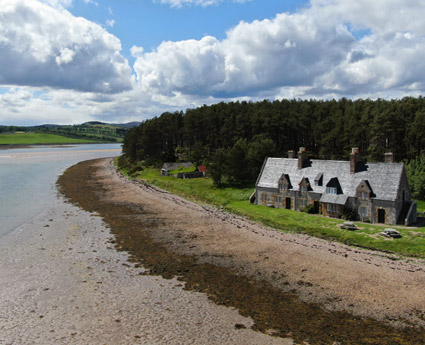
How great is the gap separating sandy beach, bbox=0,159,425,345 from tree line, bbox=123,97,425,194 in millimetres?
31301

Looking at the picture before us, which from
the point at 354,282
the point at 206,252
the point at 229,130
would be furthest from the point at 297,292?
the point at 229,130

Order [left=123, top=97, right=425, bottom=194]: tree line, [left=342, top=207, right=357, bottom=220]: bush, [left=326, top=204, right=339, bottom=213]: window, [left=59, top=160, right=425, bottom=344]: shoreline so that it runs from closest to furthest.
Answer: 1. [left=59, top=160, right=425, bottom=344]: shoreline
2. [left=342, top=207, right=357, bottom=220]: bush
3. [left=326, top=204, right=339, bottom=213]: window
4. [left=123, top=97, right=425, bottom=194]: tree line

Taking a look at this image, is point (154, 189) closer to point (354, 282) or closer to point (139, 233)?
point (139, 233)

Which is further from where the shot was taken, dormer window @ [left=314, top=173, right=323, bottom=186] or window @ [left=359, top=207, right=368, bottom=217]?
dormer window @ [left=314, top=173, right=323, bottom=186]

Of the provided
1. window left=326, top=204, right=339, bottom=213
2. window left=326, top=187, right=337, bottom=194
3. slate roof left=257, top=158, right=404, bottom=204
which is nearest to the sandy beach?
window left=326, top=204, right=339, bottom=213

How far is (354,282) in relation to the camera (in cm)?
2484

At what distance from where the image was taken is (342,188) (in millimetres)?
42438

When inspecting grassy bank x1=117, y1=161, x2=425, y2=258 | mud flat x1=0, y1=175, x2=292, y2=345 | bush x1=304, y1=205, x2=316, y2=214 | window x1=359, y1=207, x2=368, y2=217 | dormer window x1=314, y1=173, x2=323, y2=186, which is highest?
dormer window x1=314, y1=173, x2=323, y2=186

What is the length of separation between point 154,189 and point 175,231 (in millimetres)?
30705

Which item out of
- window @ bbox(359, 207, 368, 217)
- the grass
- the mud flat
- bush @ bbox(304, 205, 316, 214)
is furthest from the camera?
bush @ bbox(304, 205, 316, 214)

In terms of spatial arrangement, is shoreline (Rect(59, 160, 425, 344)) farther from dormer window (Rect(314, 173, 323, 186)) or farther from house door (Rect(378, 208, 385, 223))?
dormer window (Rect(314, 173, 323, 186))

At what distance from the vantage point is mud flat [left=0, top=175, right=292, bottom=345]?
18.5 metres

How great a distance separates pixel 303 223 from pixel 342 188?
7.48 meters

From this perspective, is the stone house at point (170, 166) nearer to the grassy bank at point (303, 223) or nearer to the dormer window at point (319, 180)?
the grassy bank at point (303, 223)
